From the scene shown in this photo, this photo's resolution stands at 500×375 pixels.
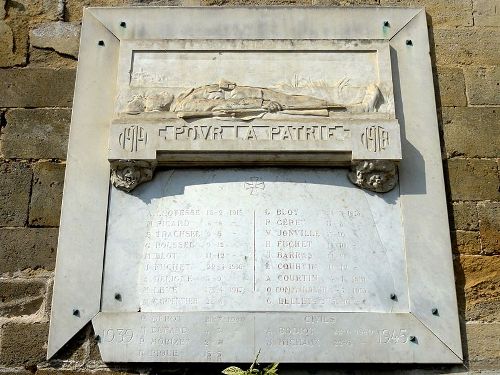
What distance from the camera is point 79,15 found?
499cm

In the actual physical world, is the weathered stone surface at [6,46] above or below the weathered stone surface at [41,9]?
below

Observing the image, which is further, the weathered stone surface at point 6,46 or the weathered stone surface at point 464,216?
the weathered stone surface at point 6,46

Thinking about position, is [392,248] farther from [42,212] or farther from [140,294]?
[42,212]

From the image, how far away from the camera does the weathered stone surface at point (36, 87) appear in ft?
15.4

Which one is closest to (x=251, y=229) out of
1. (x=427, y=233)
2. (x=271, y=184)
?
(x=271, y=184)

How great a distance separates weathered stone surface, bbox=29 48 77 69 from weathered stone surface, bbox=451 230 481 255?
3.12 meters

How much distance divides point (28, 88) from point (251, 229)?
82.7 inches

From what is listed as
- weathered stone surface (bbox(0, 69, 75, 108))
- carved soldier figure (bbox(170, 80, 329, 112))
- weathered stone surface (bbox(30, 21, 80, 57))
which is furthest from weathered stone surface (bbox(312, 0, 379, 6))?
weathered stone surface (bbox(0, 69, 75, 108))

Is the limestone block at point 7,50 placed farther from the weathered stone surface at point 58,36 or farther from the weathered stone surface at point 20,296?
the weathered stone surface at point 20,296

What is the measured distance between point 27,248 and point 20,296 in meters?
0.33

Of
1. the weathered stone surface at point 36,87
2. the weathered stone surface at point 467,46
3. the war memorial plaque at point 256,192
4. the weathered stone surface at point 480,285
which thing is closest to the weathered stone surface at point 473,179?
the war memorial plaque at point 256,192

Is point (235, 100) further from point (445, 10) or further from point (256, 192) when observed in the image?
point (445, 10)

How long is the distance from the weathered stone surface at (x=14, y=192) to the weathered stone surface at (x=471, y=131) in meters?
3.07

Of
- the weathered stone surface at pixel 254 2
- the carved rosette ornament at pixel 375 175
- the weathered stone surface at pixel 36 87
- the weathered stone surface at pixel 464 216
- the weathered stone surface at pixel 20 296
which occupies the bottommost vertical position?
the weathered stone surface at pixel 20 296
